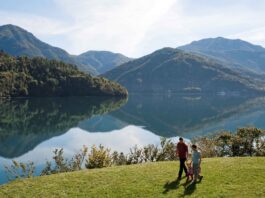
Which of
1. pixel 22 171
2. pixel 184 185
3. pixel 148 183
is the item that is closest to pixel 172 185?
pixel 184 185

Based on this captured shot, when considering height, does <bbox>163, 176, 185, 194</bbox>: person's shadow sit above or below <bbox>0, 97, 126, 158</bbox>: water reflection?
below

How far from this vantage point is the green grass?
19.5 m

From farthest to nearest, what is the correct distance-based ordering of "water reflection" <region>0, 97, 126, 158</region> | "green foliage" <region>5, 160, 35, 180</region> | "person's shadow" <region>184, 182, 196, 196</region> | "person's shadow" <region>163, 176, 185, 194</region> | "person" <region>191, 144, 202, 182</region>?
"water reflection" <region>0, 97, 126, 158</region> → "green foliage" <region>5, 160, 35, 180</region> → "person" <region>191, 144, 202, 182</region> → "person's shadow" <region>163, 176, 185, 194</region> → "person's shadow" <region>184, 182, 196, 196</region>

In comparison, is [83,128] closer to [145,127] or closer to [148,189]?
[145,127]

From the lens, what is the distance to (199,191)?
19375 mm

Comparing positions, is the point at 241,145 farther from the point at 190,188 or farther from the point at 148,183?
the point at 190,188

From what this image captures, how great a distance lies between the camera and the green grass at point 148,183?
19.5 meters

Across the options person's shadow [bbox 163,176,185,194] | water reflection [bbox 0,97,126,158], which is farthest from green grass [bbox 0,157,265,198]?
water reflection [bbox 0,97,126,158]

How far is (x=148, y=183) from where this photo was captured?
2152 centimetres

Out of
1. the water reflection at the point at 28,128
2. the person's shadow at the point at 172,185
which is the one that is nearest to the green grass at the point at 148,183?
the person's shadow at the point at 172,185

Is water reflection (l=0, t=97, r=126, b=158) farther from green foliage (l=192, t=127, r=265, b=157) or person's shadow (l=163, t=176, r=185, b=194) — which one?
person's shadow (l=163, t=176, r=185, b=194)

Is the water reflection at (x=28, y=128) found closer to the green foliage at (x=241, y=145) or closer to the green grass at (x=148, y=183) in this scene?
the green foliage at (x=241, y=145)

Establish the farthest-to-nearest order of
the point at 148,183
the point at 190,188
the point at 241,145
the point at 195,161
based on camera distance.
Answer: the point at 241,145, the point at 148,183, the point at 195,161, the point at 190,188

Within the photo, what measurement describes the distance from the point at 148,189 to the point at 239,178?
5578 millimetres
